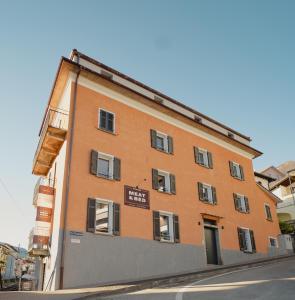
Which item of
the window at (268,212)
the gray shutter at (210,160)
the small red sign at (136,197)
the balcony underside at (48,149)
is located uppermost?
the gray shutter at (210,160)

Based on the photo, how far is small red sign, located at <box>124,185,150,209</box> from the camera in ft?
53.5

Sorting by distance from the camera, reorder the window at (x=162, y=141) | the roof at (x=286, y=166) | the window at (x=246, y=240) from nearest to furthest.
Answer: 1. the window at (x=162, y=141)
2. the window at (x=246, y=240)
3. the roof at (x=286, y=166)

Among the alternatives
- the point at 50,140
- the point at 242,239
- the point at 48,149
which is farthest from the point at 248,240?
the point at 50,140

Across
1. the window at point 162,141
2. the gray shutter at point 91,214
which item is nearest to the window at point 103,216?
the gray shutter at point 91,214

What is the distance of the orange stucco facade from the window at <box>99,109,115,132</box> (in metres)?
0.25

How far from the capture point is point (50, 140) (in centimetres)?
1684

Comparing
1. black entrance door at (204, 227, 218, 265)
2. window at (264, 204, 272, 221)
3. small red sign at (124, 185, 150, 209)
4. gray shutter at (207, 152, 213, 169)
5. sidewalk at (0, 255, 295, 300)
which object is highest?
gray shutter at (207, 152, 213, 169)

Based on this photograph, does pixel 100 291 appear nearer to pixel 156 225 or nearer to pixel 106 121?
pixel 156 225

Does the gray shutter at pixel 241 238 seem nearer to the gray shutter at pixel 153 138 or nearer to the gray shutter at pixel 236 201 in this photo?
the gray shutter at pixel 236 201

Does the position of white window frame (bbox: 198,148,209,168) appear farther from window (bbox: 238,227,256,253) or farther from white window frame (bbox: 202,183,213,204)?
window (bbox: 238,227,256,253)

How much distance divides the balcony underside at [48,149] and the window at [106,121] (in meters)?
2.07

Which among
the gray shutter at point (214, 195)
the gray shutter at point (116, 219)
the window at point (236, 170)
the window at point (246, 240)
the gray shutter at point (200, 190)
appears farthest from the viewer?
the window at point (236, 170)

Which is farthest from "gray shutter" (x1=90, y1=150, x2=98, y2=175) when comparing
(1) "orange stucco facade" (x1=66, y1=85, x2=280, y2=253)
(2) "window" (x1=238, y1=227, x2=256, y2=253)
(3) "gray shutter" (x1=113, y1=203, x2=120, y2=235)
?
(2) "window" (x1=238, y1=227, x2=256, y2=253)

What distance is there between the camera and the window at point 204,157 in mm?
22003
